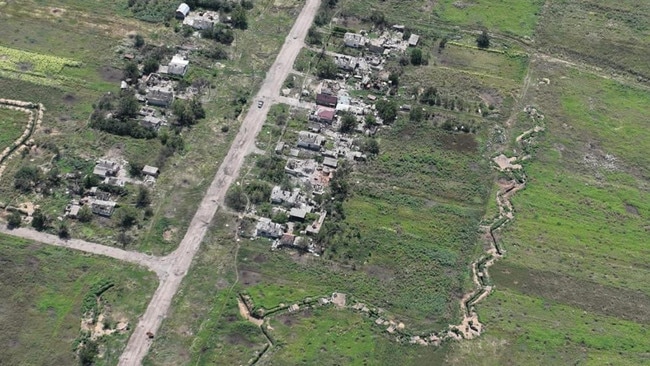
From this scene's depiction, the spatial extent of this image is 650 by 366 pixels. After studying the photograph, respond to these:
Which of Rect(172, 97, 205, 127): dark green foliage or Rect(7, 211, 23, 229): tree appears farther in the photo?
Rect(172, 97, 205, 127): dark green foliage

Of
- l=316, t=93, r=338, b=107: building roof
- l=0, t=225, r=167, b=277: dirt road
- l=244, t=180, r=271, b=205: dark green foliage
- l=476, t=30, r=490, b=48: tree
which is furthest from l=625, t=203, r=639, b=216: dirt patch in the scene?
l=0, t=225, r=167, b=277: dirt road

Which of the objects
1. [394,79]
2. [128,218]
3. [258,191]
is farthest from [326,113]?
[128,218]

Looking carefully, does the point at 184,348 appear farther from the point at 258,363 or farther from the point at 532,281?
the point at 532,281

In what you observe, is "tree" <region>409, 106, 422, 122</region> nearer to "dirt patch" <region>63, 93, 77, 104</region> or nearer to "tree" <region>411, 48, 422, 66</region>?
"tree" <region>411, 48, 422, 66</region>

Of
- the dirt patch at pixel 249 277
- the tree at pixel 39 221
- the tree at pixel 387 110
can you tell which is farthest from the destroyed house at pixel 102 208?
the tree at pixel 387 110

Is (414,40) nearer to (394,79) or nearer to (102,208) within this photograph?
(394,79)

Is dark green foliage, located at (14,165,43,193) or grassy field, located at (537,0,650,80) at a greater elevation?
grassy field, located at (537,0,650,80)

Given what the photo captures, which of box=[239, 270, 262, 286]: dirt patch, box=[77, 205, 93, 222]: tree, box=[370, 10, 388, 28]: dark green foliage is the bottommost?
box=[239, 270, 262, 286]: dirt patch

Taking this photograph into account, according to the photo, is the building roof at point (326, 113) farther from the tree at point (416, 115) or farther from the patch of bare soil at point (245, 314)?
the patch of bare soil at point (245, 314)
